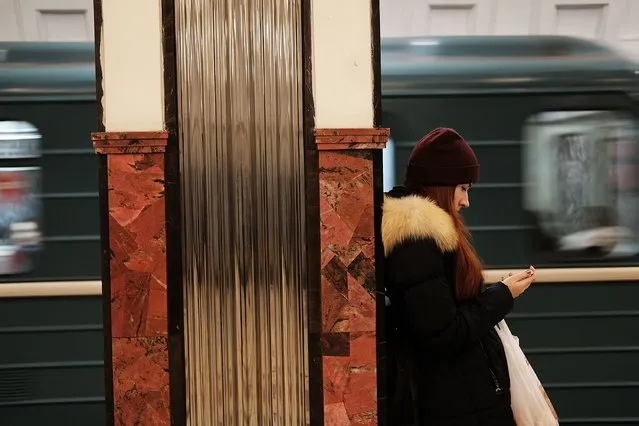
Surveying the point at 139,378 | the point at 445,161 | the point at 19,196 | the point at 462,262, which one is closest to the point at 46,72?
the point at 19,196

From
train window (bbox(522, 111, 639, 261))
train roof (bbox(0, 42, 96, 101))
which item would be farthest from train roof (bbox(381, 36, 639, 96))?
train roof (bbox(0, 42, 96, 101))

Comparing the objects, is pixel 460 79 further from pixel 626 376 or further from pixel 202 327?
pixel 202 327

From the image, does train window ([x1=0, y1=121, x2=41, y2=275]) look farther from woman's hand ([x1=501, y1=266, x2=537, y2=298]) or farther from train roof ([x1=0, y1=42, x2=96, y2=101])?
woman's hand ([x1=501, y1=266, x2=537, y2=298])

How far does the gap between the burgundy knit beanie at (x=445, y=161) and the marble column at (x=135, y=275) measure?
80 cm

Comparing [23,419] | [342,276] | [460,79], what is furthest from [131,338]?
[460,79]

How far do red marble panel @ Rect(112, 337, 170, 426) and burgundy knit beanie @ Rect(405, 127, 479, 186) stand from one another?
97 cm

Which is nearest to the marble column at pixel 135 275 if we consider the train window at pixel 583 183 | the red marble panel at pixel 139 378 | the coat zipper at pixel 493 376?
Answer: the red marble panel at pixel 139 378

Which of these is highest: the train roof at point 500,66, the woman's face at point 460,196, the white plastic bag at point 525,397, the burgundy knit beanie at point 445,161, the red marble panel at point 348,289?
the train roof at point 500,66

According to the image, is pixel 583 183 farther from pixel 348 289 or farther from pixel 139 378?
pixel 139 378

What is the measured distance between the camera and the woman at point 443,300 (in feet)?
7.11

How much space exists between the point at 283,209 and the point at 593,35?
2873 millimetres

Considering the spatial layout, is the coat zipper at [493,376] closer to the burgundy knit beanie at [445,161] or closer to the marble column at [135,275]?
the burgundy knit beanie at [445,161]

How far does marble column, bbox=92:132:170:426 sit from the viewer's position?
89.7 inches

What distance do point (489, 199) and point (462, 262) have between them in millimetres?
Result: 2127
